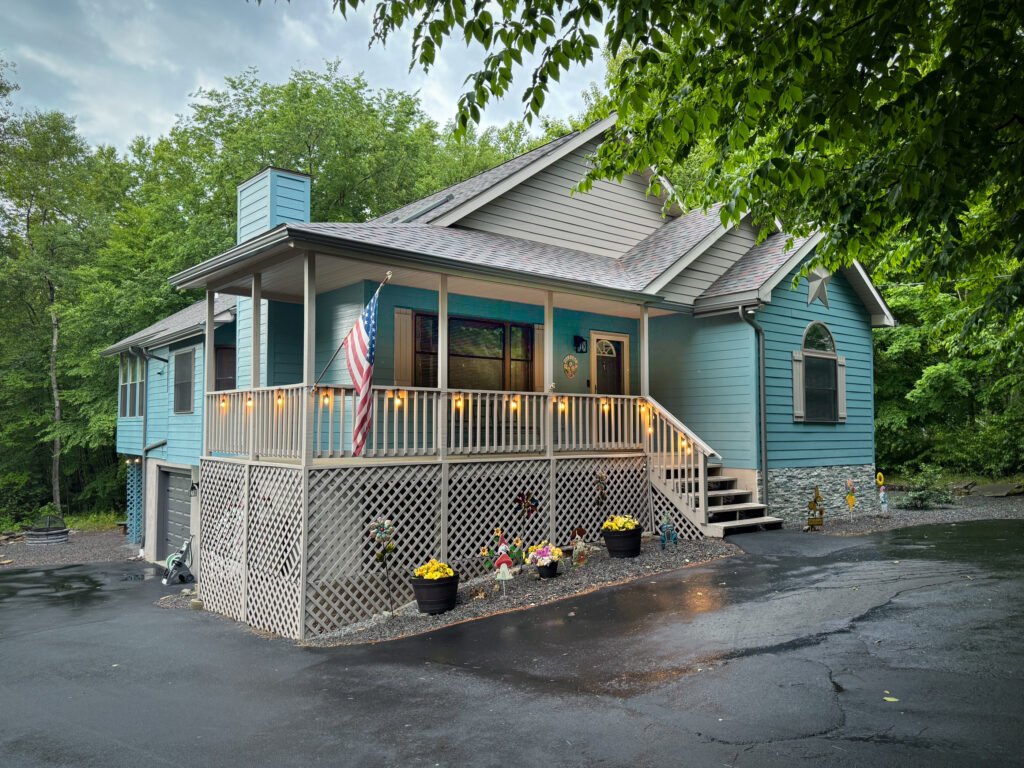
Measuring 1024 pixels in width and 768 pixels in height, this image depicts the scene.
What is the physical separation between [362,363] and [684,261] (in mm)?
6973

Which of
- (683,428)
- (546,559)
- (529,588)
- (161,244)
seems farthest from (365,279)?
(161,244)

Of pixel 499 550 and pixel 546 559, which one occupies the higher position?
pixel 499 550

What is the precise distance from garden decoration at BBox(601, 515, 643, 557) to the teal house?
770 mm

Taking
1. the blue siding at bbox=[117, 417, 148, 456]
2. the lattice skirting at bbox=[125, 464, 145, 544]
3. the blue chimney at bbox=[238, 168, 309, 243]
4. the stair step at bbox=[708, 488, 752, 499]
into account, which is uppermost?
the blue chimney at bbox=[238, 168, 309, 243]

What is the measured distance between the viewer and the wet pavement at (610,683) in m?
4.67

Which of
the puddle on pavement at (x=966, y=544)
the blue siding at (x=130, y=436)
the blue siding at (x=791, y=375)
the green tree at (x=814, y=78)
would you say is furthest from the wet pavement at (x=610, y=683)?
the blue siding at (x=130, y=436)

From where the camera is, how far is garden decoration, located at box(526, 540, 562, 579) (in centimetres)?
973

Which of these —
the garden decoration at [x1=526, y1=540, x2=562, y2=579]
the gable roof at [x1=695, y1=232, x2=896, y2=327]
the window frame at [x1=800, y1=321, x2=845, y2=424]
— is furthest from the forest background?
the garden decoration at [x1=526, y1=540, x2=562, y2=579]

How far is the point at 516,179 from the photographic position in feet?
43.4

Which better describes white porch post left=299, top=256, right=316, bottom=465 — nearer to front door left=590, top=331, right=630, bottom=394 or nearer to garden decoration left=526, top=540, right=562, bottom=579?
garden decoration left=526, top=540, right=562, bottom=579

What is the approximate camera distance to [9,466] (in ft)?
90.0

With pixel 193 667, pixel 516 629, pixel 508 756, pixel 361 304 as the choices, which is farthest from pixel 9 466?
pixel 508 756

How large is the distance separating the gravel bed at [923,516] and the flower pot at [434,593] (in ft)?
23.4

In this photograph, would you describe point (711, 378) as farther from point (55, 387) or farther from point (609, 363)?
point (55, 387)
